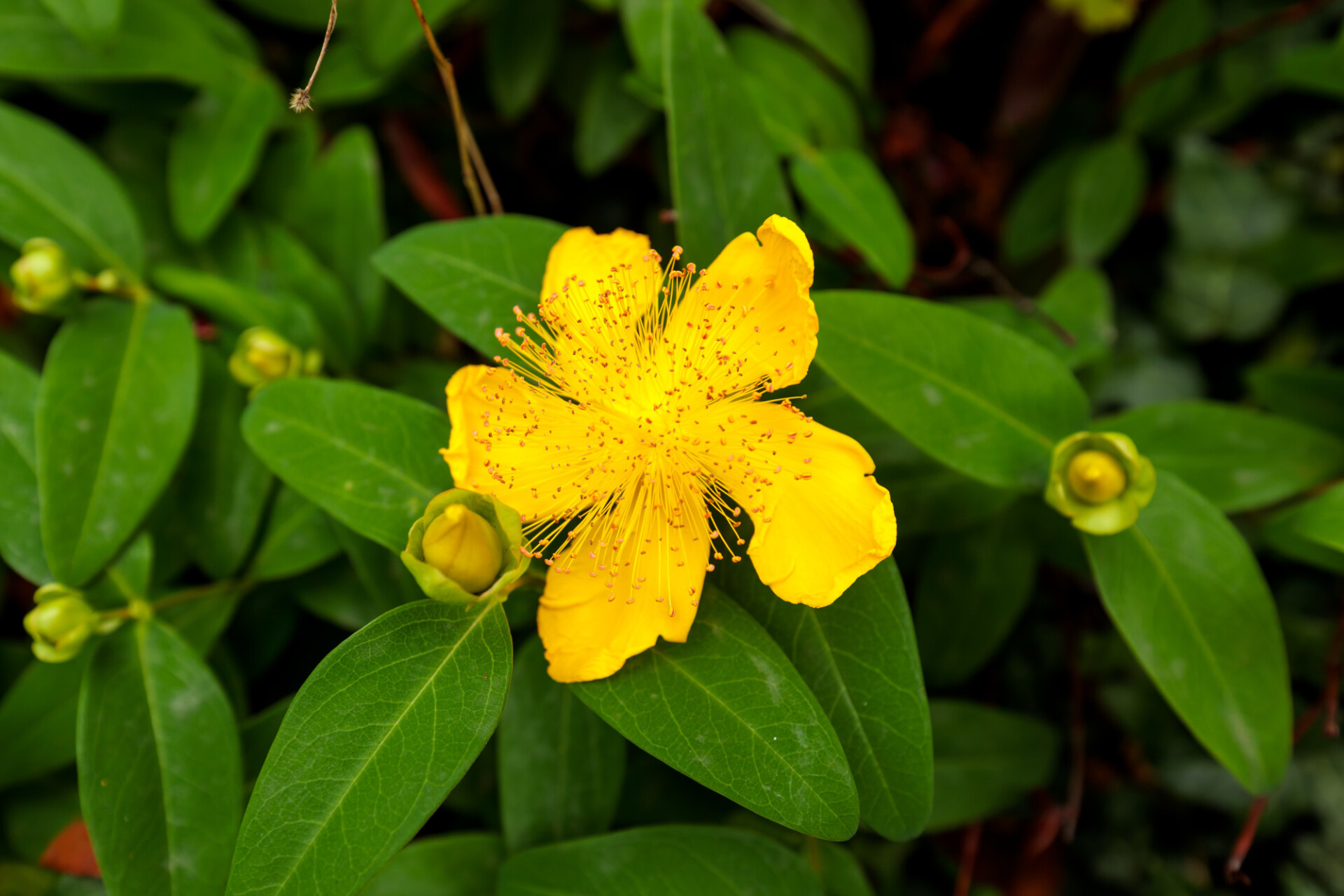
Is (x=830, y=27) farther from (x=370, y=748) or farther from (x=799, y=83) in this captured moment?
(x=370, y=748)

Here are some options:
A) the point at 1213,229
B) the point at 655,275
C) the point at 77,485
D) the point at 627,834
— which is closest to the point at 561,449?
the point at 655,275

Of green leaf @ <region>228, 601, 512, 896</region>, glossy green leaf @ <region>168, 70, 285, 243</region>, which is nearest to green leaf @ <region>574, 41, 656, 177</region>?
glossy green leaf @ <region>168, 70, 285, 243</region>

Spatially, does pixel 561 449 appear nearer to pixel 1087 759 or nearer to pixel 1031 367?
pixel 1031 367

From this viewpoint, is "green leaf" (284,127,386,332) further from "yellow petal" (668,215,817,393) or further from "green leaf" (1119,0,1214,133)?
"green leaf" (1119,0,1214,133)

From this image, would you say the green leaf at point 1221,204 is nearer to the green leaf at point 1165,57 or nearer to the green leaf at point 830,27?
the green leaf at point 1165,57

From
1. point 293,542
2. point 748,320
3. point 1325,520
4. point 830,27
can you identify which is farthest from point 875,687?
point 830,27
